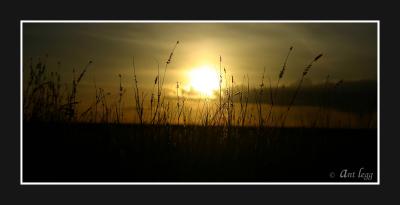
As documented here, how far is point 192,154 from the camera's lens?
4.79 metres

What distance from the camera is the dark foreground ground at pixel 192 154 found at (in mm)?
4531

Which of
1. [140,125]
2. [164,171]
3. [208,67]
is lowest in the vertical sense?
[164,171]

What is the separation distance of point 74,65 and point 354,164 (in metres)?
2.30

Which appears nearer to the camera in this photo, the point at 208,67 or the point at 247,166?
the point at 247,166

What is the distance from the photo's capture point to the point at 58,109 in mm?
4953

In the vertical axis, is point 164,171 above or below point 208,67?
below

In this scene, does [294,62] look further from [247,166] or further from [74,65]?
[74,65]

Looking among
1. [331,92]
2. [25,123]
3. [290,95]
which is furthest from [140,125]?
[331,92]

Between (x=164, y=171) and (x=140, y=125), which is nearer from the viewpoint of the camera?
(x=164, y=171)

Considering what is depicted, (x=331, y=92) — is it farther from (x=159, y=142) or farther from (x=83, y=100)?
(x=83, y=100)

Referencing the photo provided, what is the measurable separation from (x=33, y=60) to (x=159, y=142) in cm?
115

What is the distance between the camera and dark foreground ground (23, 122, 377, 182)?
4.53 meters

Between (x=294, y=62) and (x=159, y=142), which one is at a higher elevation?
(x=294, y=62)

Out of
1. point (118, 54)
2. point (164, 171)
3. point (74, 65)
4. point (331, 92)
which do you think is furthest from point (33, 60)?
point (331, 92)
